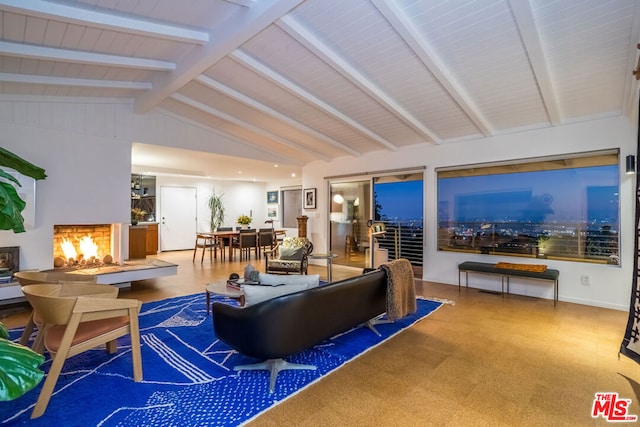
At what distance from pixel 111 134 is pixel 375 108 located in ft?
13.0

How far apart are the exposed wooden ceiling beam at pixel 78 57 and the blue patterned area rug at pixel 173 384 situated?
272cm

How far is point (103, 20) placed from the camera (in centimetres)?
271

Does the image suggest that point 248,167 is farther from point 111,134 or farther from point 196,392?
point 196,392

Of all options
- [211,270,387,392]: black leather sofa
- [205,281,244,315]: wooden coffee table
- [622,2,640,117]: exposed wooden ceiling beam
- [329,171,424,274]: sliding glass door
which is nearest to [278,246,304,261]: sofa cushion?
[329,171,424,274]: sliding glass door

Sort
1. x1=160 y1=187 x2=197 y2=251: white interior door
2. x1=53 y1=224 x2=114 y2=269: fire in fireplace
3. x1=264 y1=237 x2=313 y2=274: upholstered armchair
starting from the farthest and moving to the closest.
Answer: x1=160 y1=187 x2=197 y2=251: white interior door → x1=264 y1=237 x2=313 y2=274: upholstered armchair → x1=53 y1=224 x2=114 y2=269: fire in fireplace

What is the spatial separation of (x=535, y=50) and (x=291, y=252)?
14.4 feet

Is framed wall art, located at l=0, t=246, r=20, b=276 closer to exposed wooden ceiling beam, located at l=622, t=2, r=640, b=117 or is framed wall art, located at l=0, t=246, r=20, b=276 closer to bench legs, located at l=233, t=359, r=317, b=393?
bench legs, located at l=233, t=359, r=317, b=393

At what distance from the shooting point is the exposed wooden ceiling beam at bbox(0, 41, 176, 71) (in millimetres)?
Answer: 2975

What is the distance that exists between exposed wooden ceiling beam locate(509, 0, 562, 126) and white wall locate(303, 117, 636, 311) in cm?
62

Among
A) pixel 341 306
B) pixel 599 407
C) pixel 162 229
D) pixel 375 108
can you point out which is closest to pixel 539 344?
pixel 599 407

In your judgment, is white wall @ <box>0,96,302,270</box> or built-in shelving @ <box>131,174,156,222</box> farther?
built-in shelving @ <box>131,174,156,222</box>

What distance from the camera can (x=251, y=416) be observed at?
6.53ft

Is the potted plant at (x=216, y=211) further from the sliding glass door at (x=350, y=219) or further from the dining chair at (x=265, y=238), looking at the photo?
the sliding glass door at (x=350, y=219)

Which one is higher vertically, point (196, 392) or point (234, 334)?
point (234, 334)
